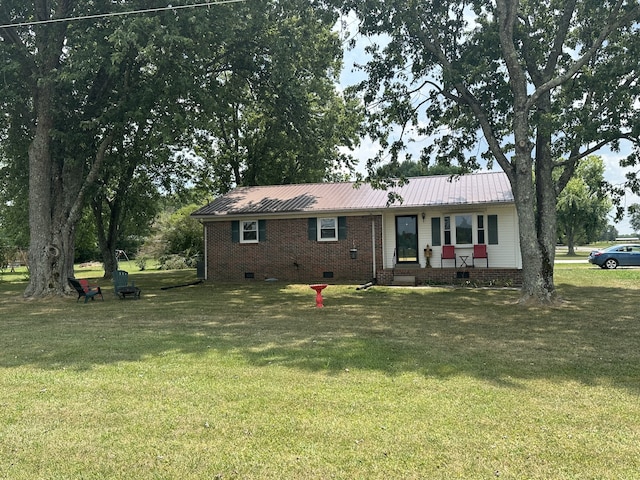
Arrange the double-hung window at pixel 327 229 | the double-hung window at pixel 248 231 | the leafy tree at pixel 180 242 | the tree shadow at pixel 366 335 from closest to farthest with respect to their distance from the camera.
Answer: the tree shadow at pixel 366 335 → the double-hung window at pixel 327 229 → the double-hung window at pixel 248 231 → the leafy tree at pixel 180 242

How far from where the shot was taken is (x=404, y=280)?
17.1 meters

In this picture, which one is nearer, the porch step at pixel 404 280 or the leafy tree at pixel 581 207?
the porch step at pixel 404 280

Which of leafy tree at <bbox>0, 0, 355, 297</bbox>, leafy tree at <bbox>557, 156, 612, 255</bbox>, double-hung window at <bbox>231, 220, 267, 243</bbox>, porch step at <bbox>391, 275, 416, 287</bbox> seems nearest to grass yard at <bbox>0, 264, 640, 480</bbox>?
leafy tree at <bbox>0, 0, 355, 297</bbox>

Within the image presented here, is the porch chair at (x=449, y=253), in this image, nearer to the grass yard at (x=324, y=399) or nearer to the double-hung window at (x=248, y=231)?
the double-hung window at (x=248, y=231)

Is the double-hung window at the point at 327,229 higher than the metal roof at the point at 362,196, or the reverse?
the metal roof at the point at 362,196

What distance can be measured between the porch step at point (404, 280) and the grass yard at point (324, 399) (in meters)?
7.43

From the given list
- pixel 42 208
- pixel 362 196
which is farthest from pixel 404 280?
pixel 42 208

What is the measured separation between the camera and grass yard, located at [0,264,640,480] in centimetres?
331

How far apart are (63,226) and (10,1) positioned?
6699 mm

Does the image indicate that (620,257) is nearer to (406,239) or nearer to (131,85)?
(406,239)

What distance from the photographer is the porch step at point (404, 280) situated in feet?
55.7

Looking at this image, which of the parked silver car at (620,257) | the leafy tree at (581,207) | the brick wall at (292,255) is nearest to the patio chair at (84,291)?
the brick wall at (292,255)

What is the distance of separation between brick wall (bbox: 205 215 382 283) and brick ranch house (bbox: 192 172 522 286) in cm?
4

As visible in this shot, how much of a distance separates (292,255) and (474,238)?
7.07 metres
